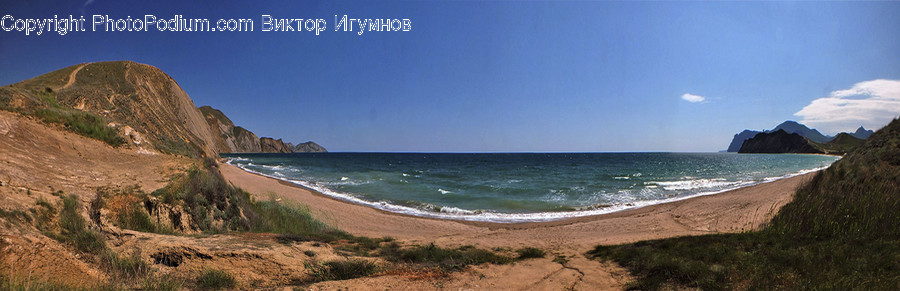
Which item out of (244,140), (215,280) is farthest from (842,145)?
(244,140)

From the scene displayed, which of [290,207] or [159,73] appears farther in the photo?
[159,73]

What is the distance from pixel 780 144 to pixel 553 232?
21302 cm

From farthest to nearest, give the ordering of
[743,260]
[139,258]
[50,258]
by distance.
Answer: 1. [743,260]
2. [139,258]
3. [50,258]

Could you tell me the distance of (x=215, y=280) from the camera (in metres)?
4.70

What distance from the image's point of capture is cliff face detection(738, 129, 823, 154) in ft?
454

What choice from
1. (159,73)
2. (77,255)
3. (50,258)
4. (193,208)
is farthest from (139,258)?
(159,73)

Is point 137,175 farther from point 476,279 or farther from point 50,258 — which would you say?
point 476,279

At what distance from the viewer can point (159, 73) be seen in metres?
46.9

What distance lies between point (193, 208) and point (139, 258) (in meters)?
3.54

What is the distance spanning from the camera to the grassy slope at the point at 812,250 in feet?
14.6

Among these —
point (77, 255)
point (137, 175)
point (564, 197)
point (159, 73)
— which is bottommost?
point (564, 197)

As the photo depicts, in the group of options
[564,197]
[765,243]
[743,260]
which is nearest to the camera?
[743,260]

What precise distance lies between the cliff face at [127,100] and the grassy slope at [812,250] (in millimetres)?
14921

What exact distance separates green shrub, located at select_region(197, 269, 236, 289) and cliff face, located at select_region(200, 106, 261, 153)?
119m
